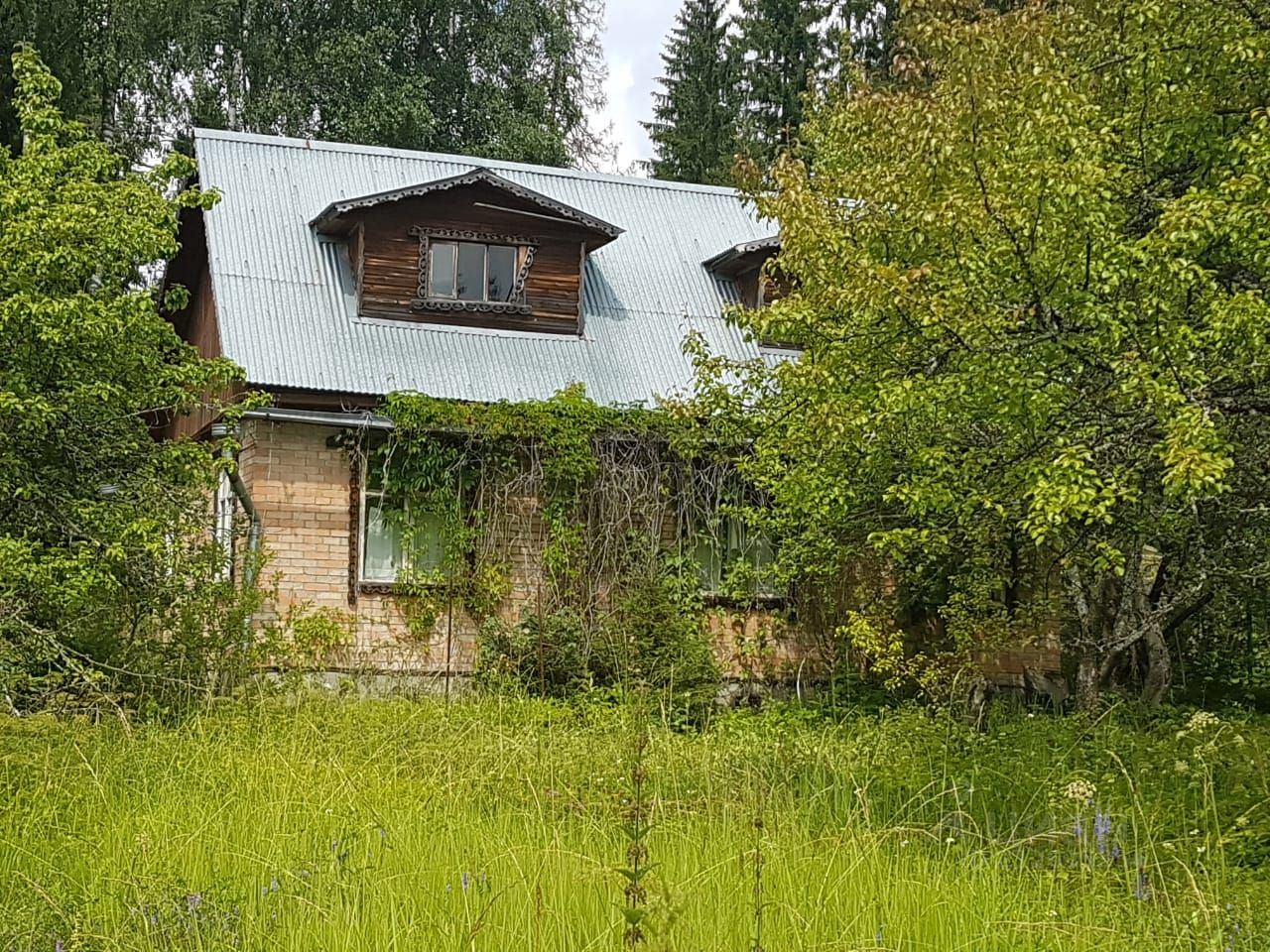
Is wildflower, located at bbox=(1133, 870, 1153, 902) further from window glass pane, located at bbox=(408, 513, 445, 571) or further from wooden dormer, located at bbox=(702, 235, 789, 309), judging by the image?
wooden dormer, located at bbox=(702, 235, 789, 309)

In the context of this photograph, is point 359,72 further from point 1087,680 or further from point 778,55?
point 1087,680

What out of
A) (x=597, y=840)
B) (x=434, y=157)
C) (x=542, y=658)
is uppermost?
(x=434, y=157)

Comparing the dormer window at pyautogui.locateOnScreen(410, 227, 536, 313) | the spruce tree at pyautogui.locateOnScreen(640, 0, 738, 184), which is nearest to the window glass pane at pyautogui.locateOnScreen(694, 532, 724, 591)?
the dormer window at pyautogui.locateOnScreen(410, 227, 536, 313)

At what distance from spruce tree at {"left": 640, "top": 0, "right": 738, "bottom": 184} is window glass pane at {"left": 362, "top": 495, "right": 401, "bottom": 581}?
1840 centimetres

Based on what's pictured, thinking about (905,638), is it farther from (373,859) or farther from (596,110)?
(596,110)

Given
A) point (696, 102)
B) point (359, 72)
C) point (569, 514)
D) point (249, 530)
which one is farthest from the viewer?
point (696, 102)

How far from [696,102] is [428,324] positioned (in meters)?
19.8

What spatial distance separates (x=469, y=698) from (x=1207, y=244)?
6991mm

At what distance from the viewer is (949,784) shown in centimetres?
754

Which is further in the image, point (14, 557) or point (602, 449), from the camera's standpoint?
point (602, 449)

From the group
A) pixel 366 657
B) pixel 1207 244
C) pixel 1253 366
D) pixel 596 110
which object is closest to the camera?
pixel 1253 366

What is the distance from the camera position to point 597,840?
241 inches

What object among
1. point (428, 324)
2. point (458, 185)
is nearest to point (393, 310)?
point (428, 324)

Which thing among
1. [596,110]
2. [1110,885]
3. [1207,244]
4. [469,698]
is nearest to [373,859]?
[1110,885]
